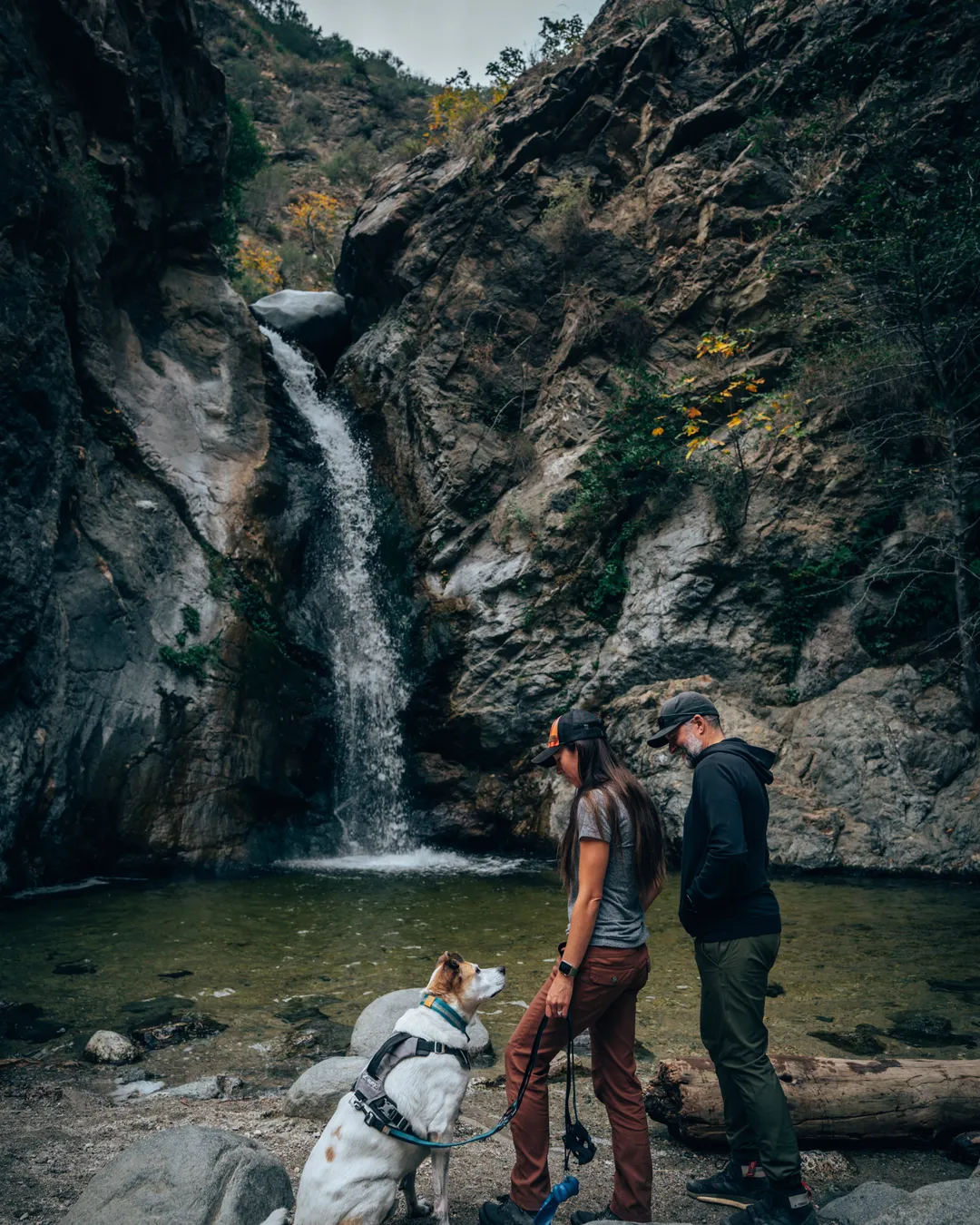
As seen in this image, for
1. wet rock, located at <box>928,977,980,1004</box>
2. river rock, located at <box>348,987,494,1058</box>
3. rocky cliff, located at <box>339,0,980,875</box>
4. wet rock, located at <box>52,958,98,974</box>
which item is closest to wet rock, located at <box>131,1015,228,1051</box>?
river rock, located at <box>348,987,494,1058</box>

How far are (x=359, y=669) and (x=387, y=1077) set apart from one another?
12.3 meters

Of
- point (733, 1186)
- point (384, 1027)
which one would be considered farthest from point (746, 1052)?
point (384, 1027)

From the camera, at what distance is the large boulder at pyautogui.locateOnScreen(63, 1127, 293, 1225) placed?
2.58 m

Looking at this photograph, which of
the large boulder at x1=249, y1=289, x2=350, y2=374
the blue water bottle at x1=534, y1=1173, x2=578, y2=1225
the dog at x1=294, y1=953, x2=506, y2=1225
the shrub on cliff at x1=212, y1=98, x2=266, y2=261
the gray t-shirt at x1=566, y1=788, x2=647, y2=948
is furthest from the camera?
the large boulder at x1=249, y1=289, x2=350, y2=374

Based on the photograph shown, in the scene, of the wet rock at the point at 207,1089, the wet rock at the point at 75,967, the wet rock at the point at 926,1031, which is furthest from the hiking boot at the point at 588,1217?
the wet rock at the point at 75,967

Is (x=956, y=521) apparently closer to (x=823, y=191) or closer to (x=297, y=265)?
(x=823, y=191)

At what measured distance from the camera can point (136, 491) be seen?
44.4ft

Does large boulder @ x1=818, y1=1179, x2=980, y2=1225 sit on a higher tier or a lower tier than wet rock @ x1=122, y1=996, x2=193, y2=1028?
higher

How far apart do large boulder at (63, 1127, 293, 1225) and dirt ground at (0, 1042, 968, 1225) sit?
427 mm

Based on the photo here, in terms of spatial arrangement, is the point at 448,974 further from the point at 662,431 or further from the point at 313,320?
the point at 313,320

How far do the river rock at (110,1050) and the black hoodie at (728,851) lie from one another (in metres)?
3.80

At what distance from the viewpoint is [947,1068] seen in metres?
3.63

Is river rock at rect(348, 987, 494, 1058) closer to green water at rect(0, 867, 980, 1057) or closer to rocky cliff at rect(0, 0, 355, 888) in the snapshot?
green water at rect(0, 867, 980, 1057)

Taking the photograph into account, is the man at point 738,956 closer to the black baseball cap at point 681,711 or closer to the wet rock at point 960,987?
the black baseball cap at point 681,711
